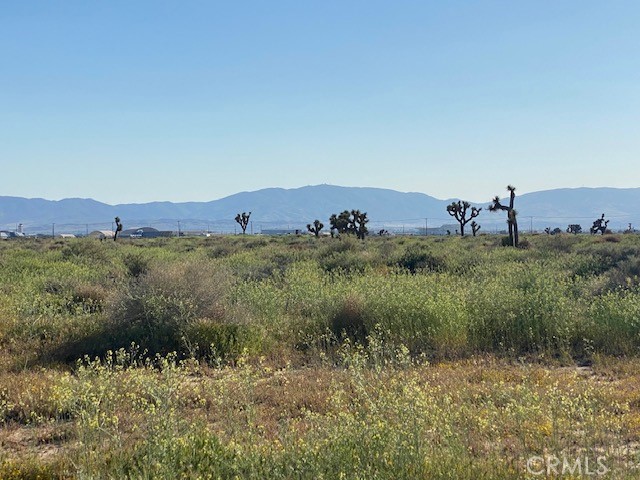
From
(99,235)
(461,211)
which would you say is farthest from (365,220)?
(99,235)

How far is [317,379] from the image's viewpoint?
722 cm

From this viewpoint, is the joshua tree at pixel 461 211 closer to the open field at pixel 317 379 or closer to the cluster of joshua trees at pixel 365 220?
the cluster of joshua trees at pixel 365 220

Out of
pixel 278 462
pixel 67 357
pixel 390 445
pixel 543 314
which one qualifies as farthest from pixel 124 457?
pixel 543 314

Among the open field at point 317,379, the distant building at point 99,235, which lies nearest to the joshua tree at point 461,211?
the distant building at point 99,235

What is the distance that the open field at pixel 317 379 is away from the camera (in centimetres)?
410

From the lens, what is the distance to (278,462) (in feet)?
13.2

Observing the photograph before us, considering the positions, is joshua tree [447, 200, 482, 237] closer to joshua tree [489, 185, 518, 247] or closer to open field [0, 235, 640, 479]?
joshua tree [489, 185, 518, 247]

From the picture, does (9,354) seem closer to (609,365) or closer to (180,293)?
(180,293)

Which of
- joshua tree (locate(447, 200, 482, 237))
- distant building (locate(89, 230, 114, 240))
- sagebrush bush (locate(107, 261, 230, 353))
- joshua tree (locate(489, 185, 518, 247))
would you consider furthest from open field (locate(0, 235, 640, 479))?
joshua tree (locate(447, 200, 482, 237))

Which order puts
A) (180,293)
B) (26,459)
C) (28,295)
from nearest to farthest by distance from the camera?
(26,459) → (180,293) → (28,295)

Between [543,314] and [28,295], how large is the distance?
35.9ft

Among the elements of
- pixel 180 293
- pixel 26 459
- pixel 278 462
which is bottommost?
pixel 26 459

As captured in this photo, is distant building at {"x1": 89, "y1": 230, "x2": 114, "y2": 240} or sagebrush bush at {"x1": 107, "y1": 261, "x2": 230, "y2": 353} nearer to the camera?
sagebrush bush at {"x1": 107, "y1": 261, "x2": 230, "y2": 353}

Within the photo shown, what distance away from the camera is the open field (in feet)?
13.5
